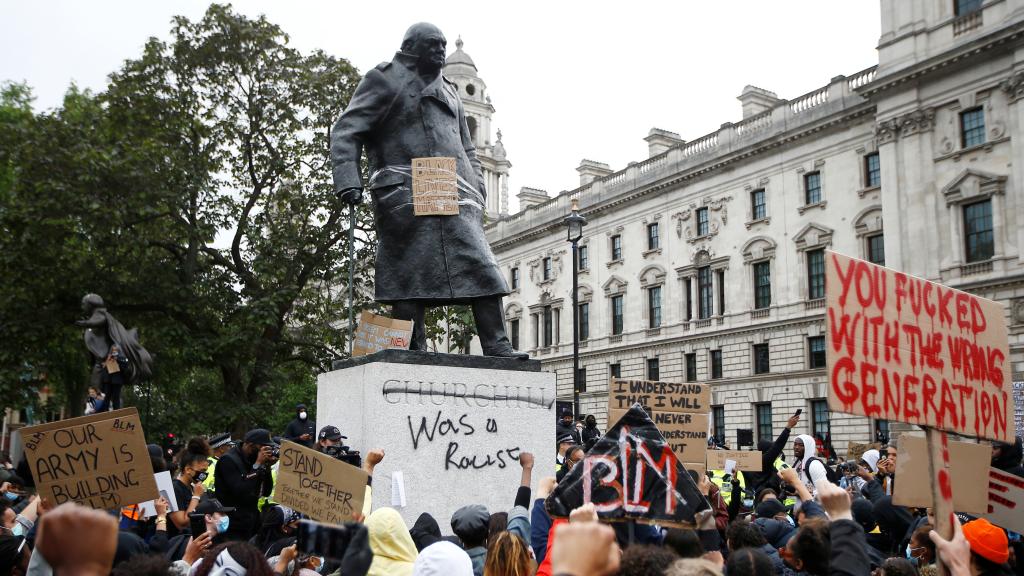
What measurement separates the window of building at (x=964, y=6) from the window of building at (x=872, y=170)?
19.1 ft

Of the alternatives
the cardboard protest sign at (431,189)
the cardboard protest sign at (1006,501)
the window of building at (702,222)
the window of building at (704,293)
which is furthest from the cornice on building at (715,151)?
the cardboard protest sign at (1006,501)

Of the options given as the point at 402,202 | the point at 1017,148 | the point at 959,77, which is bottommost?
the point at 402,202

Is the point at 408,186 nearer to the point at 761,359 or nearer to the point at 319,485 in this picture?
the point at 319,485

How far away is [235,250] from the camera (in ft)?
75.5

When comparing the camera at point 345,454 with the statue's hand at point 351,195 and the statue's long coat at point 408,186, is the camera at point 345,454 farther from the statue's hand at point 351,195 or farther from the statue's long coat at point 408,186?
the statue's hand at point 351,195

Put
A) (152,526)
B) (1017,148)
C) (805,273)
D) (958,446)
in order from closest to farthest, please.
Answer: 1. (958,446)
2. (152,526)
3. (1017,148)
4. (805,273)

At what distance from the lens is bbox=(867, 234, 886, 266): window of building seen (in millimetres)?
37062

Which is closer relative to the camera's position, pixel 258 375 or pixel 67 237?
→ pixel 67 237

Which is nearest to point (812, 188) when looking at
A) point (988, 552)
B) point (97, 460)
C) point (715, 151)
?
point (715, 151)

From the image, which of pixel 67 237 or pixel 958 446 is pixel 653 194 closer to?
pixel 67 237

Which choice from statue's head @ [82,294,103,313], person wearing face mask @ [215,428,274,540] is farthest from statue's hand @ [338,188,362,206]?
statue's head @ [82,294,103,313]

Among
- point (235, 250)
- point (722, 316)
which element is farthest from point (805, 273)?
point (235, 250)

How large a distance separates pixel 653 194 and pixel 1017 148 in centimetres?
1879

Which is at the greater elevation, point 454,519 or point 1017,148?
point 1017,148
